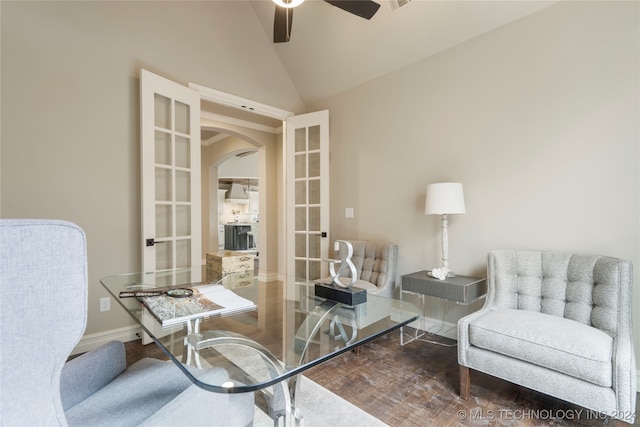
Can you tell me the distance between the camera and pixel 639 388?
1908 mm

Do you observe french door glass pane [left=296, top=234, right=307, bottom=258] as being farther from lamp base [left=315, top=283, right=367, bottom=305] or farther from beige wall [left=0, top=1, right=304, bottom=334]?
lamp base [left=315, top=283, right=367, bottom=305]

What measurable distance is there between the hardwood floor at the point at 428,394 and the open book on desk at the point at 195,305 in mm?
1000

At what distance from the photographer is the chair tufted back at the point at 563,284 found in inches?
69.5

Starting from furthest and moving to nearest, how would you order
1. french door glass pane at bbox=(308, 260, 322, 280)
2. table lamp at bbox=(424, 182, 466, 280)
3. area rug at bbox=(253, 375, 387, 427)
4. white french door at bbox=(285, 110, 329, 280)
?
french door glass pane at bbox=(308, 260, 322, 280) → white french door at bbox=(285, 110, 329, 280) → table lamp at bbox=(424, 182, 466, 280) → area rug at bbox=(253, 375, 387, 427)

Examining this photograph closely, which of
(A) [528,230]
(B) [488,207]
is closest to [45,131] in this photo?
(B) [488,207]

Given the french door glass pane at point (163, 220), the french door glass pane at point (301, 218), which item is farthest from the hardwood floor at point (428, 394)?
the french door glass pane at point (301, 218)

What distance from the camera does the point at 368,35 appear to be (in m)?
3.04

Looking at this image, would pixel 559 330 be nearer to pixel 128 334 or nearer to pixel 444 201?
pixel 444 201

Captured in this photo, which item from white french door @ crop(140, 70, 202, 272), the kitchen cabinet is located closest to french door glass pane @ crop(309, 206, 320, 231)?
white french door @ crop(140, 70, 202, 272)

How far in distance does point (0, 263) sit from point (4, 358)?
6.3 inches

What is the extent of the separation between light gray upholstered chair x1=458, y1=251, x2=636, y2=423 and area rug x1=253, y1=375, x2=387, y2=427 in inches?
27.1

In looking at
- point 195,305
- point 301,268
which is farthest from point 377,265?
Result: point 195,305

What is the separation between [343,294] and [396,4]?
2.61 m

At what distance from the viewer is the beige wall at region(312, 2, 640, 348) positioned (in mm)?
2015
